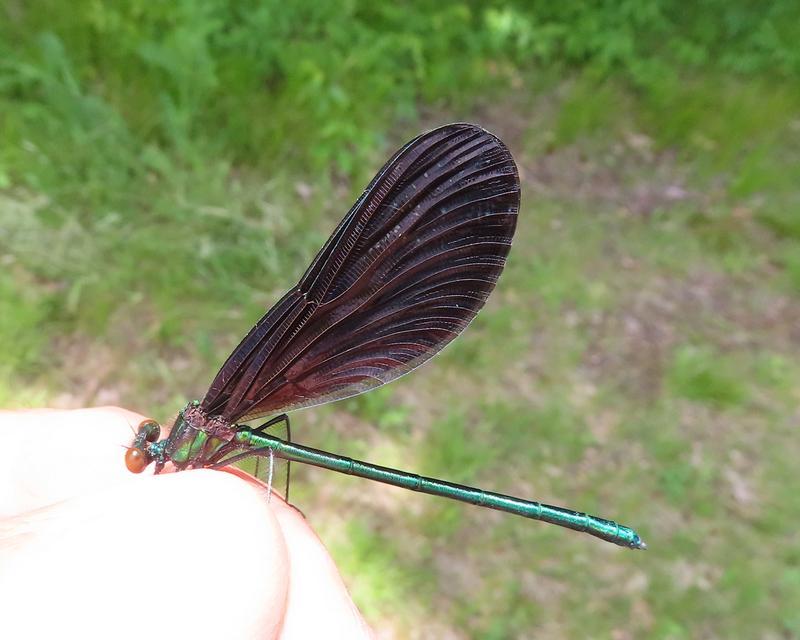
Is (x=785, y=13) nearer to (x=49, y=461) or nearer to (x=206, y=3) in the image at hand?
(x=206, y=3)

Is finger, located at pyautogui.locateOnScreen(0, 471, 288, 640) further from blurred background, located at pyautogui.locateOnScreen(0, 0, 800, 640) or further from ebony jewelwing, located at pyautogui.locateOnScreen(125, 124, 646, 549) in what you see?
blurred background, located at pyautogui.locateOnScreen(0, 0, 800, 640)

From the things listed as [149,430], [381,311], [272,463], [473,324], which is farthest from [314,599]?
[473,324]

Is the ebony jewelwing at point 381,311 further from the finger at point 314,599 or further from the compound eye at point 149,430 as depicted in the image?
the finger at point 314,599

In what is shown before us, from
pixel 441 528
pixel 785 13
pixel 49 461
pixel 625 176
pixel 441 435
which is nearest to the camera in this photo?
pixel 49 461

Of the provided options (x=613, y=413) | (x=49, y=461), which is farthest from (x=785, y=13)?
(x=49, y=461)

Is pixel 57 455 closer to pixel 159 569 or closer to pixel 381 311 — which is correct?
pixel 159 569
